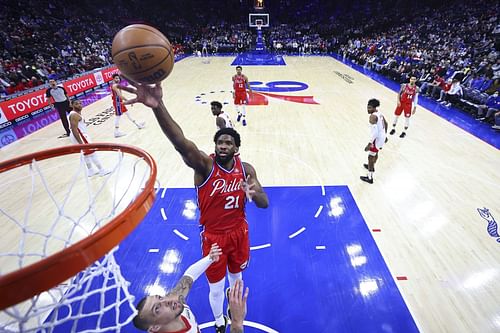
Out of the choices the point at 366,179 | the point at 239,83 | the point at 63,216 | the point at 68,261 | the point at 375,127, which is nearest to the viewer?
the point at 68,261

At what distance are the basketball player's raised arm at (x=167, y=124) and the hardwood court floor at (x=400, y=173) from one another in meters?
2.78

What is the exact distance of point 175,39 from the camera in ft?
93.6

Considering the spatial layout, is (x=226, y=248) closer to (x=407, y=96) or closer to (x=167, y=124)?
(x=167, y=124)

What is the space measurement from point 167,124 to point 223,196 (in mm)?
783

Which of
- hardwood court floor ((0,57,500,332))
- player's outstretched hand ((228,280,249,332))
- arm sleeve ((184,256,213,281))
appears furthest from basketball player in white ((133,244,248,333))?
hardwood court floor ((0,57,500,332))

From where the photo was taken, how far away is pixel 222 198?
2.45m

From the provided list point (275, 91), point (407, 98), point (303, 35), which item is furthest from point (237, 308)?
point (303, 35)

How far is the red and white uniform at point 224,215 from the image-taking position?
241cm

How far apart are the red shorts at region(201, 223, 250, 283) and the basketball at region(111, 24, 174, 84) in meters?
1.40

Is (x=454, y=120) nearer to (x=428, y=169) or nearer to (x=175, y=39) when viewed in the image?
(x=428, y=169)

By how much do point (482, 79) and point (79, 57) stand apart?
62.1 ft

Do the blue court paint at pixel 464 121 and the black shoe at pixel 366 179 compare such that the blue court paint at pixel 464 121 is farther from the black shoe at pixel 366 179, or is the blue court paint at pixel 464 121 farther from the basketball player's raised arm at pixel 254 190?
the basketball player's raised arm at pixel 254 190

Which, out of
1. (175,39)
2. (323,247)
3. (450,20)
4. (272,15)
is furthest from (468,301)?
(272,15)

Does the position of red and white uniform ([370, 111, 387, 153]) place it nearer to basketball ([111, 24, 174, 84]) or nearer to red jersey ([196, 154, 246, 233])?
red jersey ([196, 154, 246, 233])
